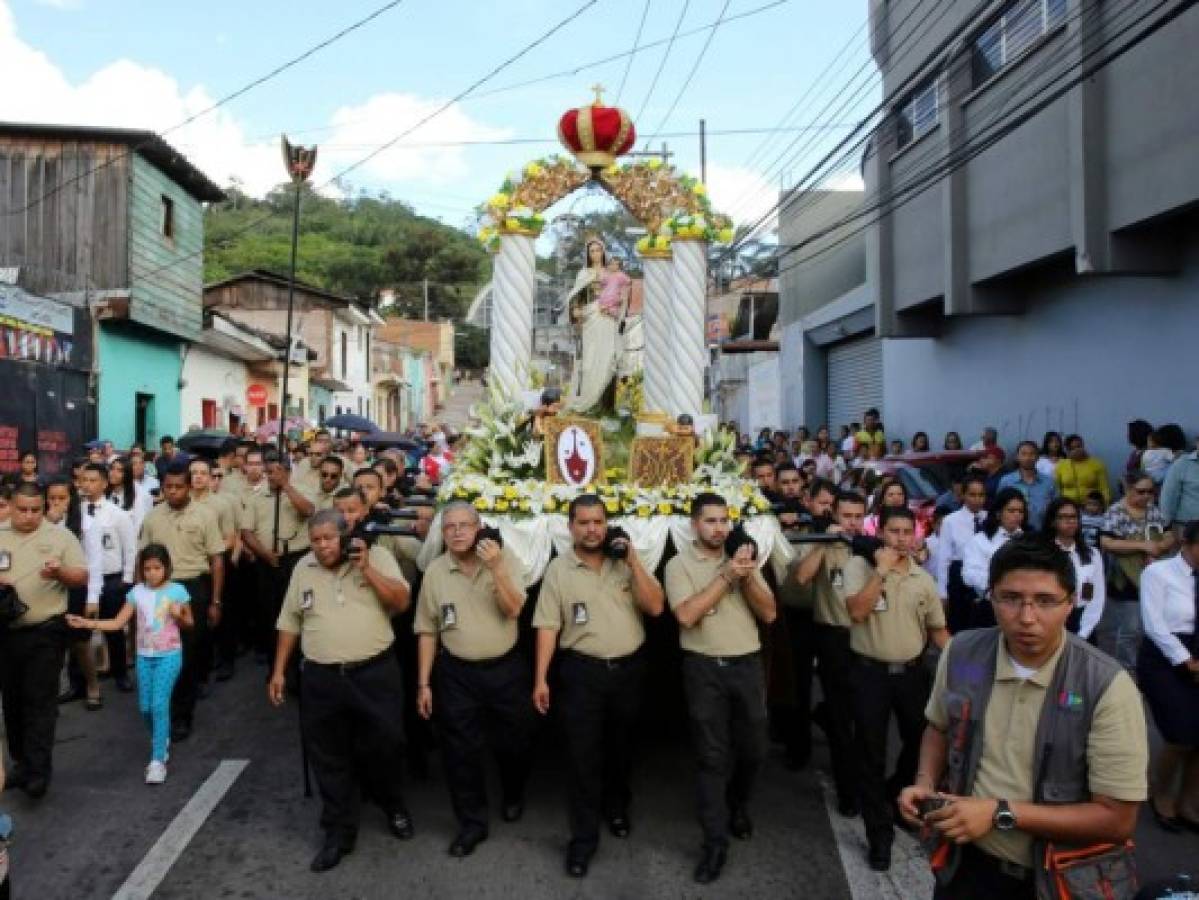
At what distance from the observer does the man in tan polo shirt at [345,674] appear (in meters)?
4.84

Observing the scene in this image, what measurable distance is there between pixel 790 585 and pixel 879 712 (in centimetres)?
115

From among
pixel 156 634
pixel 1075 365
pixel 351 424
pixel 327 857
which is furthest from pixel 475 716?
pixel 351 424

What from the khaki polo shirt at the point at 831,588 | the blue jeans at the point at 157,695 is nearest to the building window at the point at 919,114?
the khaki polo shirt at the point at 831,588

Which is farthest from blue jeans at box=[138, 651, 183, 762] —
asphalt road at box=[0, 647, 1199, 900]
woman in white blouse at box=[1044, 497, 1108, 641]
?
woman in white blouse at box=[1044, 497, 1108, 641]

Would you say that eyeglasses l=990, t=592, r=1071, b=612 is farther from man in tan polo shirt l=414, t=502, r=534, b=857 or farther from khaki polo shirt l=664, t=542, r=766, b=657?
man in tan polo shirt l=414, t=502, r=534, b=857

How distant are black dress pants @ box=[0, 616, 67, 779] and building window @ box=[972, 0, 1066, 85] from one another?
38.1 feet

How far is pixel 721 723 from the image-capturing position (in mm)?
4703

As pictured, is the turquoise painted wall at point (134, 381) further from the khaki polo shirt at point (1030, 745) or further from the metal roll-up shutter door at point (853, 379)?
the khaki polo shirt at point (1030, 745)

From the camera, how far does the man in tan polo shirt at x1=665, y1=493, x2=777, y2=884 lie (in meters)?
4.62

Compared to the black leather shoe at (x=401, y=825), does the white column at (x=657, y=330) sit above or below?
above

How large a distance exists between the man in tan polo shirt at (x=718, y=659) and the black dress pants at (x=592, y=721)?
0.98 feet

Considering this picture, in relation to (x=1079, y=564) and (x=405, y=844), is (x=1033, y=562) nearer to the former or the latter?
(x=405, y=844)

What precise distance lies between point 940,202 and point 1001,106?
211 centimetres

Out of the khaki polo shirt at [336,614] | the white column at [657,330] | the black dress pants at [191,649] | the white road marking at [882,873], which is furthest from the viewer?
the white column at [657,330]
